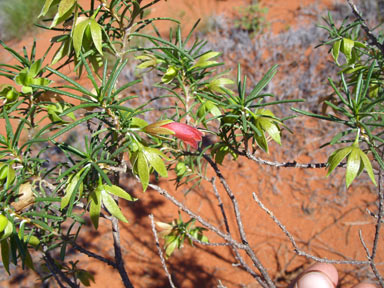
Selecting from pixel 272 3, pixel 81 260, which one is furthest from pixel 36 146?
pixel 272 3

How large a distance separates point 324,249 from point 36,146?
2667mm

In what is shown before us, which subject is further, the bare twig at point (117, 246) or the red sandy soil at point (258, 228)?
the red sandy soil at point (258, 228)

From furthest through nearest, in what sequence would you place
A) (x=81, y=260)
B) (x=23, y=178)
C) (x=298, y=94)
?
(x=298, y=94) → (x=81, y=260) → (x=23, y=178)

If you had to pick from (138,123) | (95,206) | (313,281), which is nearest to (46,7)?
(138,123)

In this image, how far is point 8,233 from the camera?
2.32ft

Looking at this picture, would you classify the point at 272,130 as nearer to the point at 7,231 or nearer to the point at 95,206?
the point at 95,206

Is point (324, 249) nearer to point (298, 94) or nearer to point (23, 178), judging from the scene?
point (298, 94)

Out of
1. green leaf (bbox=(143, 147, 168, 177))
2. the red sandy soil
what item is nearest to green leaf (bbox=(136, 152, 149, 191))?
green leaf (bbox=(143, 147, 168, 177))

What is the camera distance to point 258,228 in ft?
7.70

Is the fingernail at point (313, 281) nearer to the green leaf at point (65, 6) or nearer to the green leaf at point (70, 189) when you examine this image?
the green leaf at point (70, 189)

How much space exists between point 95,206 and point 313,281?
2.82 ft

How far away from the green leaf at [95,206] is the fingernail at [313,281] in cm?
83

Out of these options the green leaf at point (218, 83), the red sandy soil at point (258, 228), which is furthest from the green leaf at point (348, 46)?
the red sandy soil at point (258, 228)

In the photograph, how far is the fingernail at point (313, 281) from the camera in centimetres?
110
